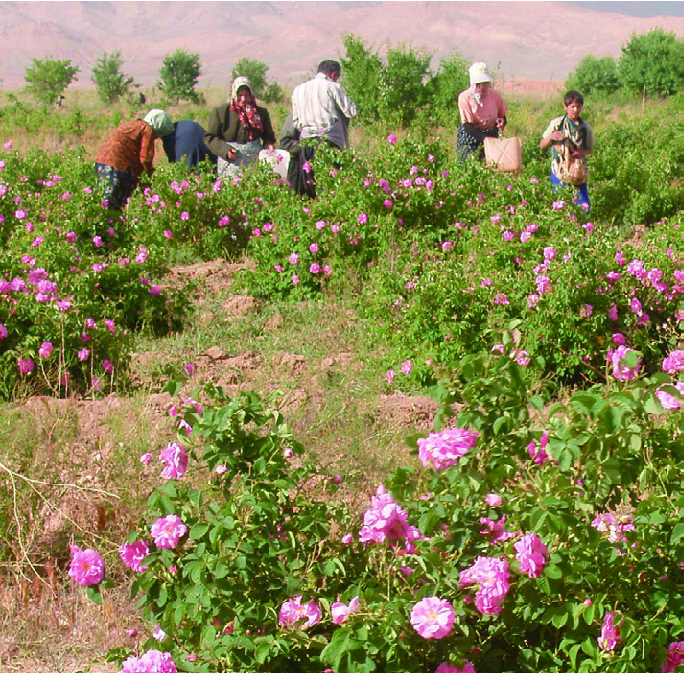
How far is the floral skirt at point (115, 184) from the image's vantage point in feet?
25.1

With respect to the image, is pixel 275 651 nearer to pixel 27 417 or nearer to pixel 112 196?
pixel 27 417

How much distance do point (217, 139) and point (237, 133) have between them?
21cm

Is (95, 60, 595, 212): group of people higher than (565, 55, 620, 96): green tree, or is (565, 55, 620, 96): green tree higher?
(565, 55, 620, 96): green tree

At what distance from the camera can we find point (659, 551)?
225 cm

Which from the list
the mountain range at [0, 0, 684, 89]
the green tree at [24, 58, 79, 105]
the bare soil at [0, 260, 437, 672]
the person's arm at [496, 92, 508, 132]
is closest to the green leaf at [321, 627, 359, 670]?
the bare soil at [0, 260, 437, 672]

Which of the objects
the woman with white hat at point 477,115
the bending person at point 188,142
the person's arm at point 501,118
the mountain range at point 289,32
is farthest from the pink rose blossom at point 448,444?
the mountain range at point 289,32

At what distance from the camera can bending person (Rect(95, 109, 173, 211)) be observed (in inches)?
304

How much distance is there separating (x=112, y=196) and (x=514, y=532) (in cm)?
622

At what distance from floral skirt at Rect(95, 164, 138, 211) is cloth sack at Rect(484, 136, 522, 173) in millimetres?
3142

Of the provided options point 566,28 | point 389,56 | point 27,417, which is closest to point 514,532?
point 27,417

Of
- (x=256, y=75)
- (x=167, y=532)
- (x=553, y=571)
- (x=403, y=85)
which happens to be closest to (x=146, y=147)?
(x=167, y=532)

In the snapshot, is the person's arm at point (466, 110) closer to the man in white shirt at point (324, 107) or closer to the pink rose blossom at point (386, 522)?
the man in white shirt at point (324, 107)

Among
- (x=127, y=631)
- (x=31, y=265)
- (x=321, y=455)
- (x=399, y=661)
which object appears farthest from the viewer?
(x=31, y=265)

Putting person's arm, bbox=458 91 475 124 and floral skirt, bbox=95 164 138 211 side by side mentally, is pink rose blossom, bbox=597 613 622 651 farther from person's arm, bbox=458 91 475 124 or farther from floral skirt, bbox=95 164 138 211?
person's arm, bbox=458 91 475 124
